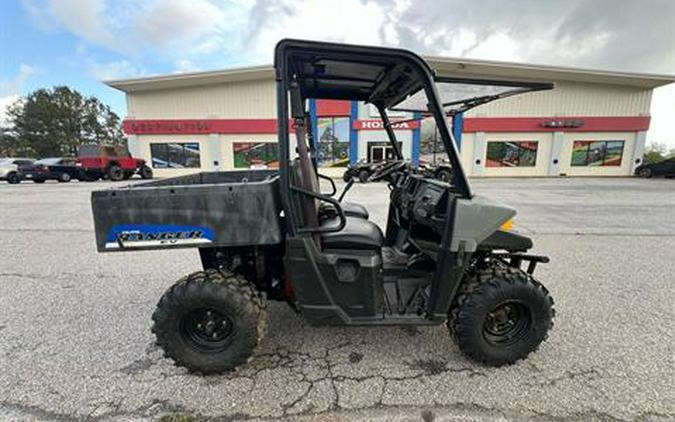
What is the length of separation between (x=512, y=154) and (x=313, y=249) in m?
24.0

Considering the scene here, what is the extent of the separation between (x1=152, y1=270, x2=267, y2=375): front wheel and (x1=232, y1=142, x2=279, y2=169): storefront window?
20478 mm

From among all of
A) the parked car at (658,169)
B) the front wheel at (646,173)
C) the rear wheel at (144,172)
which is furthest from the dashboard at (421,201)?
the front wheel at (646,173)

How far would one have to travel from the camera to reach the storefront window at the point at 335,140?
20281mm

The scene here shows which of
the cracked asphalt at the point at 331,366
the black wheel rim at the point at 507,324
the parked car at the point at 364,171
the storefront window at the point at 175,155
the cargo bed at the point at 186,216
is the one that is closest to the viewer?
the cracked asphalt at the point at 331,366

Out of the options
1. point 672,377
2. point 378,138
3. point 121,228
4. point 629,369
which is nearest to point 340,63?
point 121,228

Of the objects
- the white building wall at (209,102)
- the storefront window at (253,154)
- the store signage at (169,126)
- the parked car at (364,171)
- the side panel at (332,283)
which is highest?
the white building wall at (209,102)

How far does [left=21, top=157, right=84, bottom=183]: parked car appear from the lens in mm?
17188

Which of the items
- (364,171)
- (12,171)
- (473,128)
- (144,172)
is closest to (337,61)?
(364,171)

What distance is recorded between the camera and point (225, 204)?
2088mm

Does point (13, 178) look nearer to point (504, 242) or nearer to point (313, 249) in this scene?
point (313, 249)

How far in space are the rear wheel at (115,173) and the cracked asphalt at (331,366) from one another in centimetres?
1607

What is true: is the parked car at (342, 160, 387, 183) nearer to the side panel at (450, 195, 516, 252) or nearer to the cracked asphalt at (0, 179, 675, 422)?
the side panel at (450, 195, 516, 252)

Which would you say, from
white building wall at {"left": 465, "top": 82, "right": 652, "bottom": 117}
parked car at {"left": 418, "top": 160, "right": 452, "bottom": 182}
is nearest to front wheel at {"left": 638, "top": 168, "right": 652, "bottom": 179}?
white building wall at {"left": 465, "top": 82, "right": 652, "bottom": 117}

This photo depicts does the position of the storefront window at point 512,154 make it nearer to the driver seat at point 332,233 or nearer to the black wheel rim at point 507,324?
the black wheel rim at point 507,324
